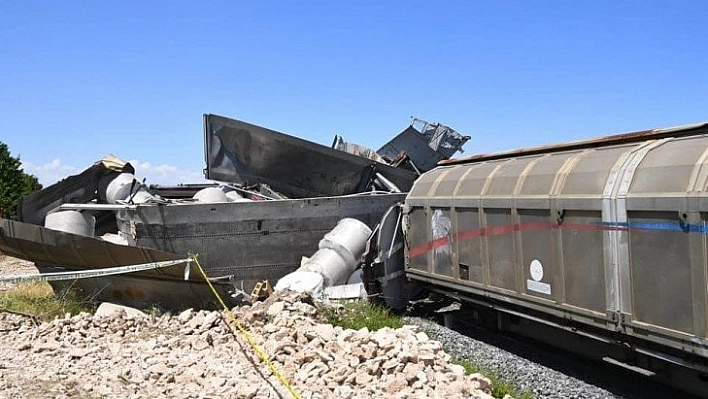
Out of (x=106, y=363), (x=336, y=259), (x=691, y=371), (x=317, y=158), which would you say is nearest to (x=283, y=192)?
(x=317, y=158)

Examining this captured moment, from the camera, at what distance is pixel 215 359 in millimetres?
6848

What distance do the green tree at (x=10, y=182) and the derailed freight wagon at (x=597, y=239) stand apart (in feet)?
72.3

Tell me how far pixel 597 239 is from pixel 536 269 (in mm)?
1028

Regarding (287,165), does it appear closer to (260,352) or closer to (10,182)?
(260,352)

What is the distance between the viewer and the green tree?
82.5ft

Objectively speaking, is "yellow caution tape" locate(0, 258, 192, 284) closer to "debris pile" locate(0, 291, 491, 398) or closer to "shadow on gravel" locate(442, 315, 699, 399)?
"debris pile" locate(0, 291, 491, 398)

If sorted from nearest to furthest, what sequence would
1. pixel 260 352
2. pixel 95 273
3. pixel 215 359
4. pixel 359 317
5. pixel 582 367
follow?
pixel 260 352, pixel 215 359, pixel 582 367, pixel 95 273, pixel 359 317

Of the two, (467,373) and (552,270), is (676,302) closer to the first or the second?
(552,270)

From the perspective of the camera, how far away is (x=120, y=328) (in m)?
8.15

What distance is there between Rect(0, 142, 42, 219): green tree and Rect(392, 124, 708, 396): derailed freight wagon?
72.3ft

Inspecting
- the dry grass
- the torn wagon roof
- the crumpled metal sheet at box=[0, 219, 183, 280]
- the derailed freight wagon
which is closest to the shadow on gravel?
the derailed freight wagon

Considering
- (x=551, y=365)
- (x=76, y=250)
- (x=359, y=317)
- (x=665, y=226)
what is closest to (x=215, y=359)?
(x=359, y=317)

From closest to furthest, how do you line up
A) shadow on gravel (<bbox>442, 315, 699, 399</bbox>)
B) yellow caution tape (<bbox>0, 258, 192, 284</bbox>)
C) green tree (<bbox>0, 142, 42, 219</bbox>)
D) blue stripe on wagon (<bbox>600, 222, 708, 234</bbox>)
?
blue stripe on wagon (<bbox>600, 222, 708, 234</bbox>), shadow on gravel (<bbox>442, 315, 699, 399</bbox>), yellow caution tape (<bbox>0, 258, 192, 284</bbox>), green tree (<bbox>0, 142, 42, 219</bbox>)

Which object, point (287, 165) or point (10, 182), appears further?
point (10, 182)
